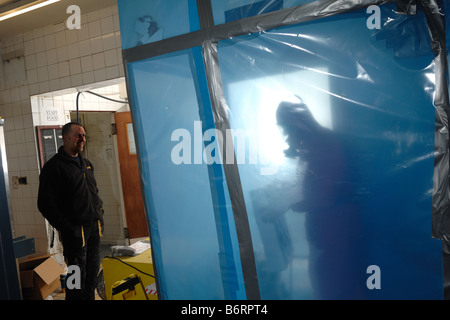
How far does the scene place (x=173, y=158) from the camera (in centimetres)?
147

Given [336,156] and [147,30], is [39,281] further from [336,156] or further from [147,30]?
[336,156]

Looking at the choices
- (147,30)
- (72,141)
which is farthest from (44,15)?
(147,30)

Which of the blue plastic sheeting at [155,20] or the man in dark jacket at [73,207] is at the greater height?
the blue plastic sheeting at [155,20]

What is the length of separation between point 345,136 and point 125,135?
3.47 metres

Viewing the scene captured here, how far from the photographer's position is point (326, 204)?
126 cm

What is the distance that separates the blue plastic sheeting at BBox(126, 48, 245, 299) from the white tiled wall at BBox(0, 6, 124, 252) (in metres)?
2.02

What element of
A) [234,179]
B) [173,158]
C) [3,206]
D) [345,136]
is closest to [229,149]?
[234,179]

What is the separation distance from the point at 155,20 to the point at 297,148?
822 millimetres

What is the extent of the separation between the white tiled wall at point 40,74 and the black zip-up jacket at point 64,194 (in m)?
1.13

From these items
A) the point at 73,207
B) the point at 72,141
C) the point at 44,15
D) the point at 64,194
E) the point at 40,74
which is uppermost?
the point at 44,15

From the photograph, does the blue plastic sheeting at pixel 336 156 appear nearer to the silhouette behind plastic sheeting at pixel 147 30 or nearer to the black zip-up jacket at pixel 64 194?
the silhouette behind plastic sheeting at pixel 147 30

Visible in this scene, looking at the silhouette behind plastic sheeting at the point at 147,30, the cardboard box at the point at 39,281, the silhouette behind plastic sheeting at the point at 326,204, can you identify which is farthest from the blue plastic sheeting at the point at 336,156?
the cardboard box at the point at 39,281

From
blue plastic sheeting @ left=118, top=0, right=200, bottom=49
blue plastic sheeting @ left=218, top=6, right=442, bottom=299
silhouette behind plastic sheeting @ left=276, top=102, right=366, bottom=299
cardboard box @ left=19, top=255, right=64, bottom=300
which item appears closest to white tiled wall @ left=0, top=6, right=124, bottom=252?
cardboard box @ left=19, top=255, right=64, bottom=300

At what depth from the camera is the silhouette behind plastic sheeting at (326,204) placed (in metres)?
1.23
